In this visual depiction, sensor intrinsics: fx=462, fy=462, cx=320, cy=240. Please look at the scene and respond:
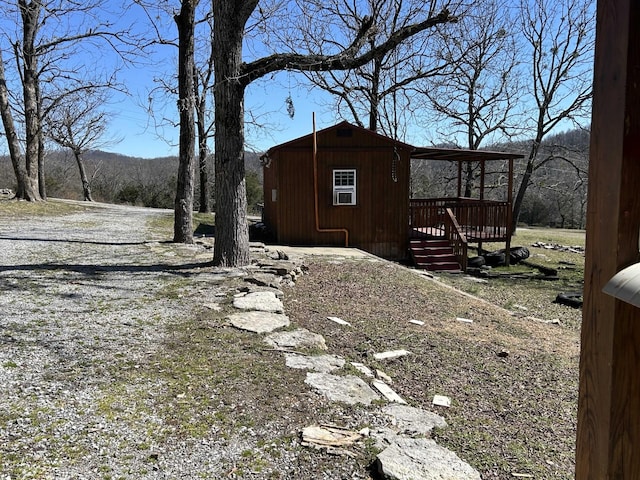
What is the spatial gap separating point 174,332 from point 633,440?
330 centimetres

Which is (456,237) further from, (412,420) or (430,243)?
(412,420)

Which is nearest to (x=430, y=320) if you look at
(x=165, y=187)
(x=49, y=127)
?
(x=49, y=127)

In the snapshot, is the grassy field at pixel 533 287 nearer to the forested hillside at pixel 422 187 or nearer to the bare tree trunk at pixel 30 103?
the forested hillside at pixel 422 187

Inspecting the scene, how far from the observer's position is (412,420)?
2650mm

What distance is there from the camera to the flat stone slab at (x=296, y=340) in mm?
3721

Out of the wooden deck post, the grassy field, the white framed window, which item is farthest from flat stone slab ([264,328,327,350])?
the white framed window

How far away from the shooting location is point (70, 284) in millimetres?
5340

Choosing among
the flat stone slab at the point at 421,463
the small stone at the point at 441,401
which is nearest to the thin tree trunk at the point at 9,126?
the small stone at the point at 441,401

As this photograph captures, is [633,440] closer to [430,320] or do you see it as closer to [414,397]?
[414,397]

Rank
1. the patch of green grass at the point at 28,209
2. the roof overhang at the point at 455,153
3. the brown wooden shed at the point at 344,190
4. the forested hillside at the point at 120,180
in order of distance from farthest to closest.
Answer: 1. the forested hillside at the point at 120,180
2. the patch of green grass at the point at 28,209
3. the roof overhang at the point at 455,153
4. the brown wooden shed at the point at 344,190

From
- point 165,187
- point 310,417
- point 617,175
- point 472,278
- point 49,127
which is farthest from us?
point 165,187

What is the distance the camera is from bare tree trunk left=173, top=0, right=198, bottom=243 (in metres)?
8.37

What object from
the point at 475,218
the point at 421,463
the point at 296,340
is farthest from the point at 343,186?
the point at 421,463

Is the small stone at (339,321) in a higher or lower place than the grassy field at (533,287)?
higher
